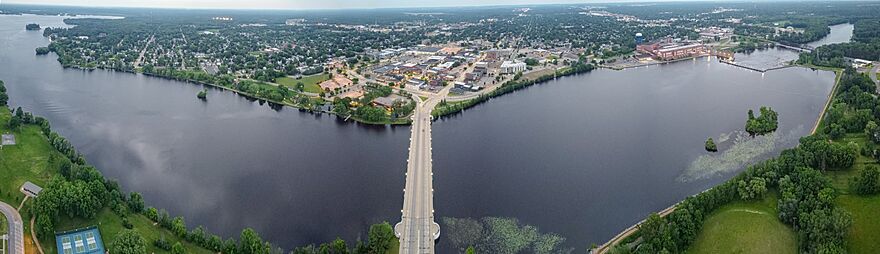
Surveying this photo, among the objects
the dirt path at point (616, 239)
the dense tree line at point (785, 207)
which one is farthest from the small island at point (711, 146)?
the dirt path at point (616, 239)

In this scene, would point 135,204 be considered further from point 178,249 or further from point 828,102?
point 828,102

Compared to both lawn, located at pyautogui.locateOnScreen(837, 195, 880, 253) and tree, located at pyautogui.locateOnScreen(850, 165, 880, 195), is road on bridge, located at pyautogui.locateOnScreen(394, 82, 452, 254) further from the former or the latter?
tree, located at pyautogui.locateOnScreen(850, 165, 880, 195)

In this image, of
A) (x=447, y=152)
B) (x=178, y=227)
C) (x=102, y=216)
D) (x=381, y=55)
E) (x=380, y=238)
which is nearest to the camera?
(x=380, y=238)

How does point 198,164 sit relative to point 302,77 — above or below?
below

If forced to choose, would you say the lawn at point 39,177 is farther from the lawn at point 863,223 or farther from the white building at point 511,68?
the white building at point 511,68

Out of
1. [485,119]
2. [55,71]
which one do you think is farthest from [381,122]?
[55,71]

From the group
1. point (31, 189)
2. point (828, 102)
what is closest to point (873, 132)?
point (828, 102)

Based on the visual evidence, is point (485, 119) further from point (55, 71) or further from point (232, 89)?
point (55, 71)
